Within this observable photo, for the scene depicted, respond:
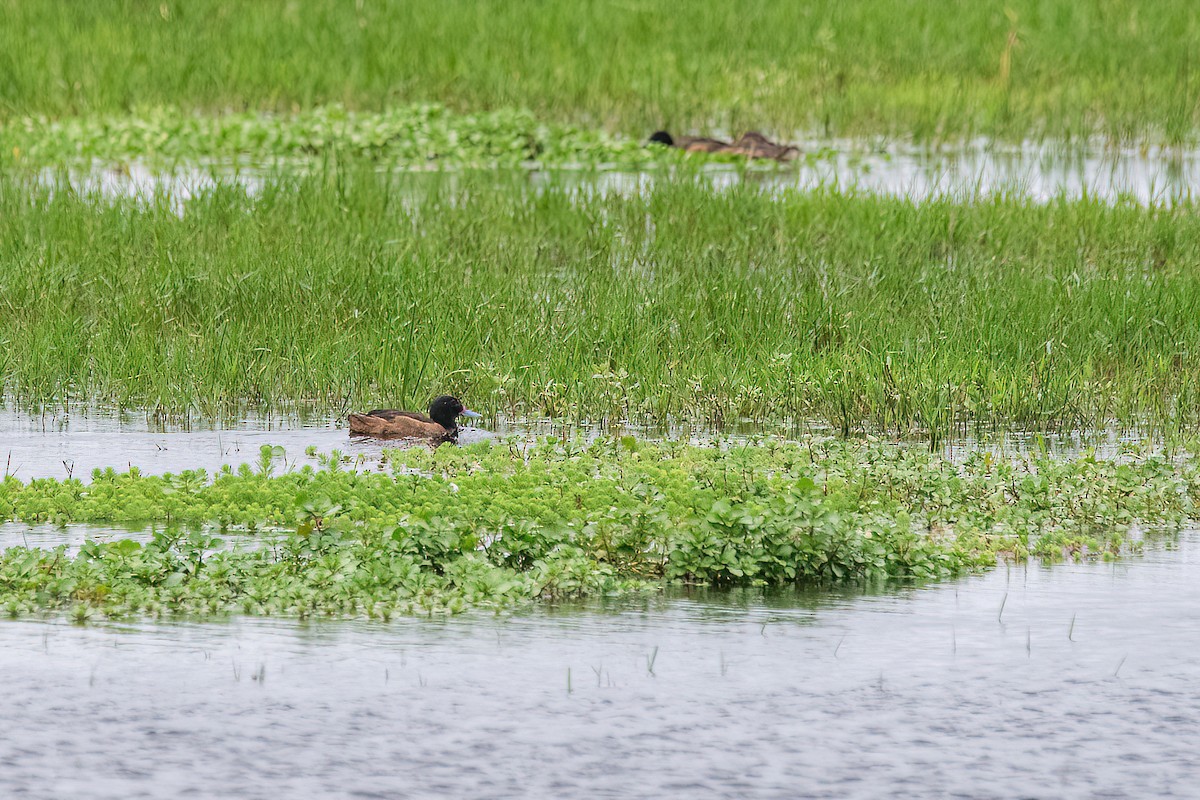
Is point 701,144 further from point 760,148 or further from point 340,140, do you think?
point 340,140

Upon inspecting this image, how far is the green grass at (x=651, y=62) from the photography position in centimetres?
2016

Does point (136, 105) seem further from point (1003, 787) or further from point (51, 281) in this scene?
point (1003, 787)

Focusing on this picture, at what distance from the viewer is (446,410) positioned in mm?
9203

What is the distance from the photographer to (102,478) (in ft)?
25.8

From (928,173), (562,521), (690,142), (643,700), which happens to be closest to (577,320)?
(562,521)

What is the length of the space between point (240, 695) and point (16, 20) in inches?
788

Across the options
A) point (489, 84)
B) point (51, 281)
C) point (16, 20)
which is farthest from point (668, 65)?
point (51, 281)

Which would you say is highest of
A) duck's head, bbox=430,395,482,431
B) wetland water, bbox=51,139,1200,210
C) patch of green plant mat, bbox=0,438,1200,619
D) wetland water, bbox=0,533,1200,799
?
wetland water, bbox=51,139,1200,210

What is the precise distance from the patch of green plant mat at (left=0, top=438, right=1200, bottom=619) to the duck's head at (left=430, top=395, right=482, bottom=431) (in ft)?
2.20

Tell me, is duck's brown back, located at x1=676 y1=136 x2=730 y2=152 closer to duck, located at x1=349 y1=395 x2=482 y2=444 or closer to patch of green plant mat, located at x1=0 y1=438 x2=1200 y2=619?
duck, located at x1=349 y1=395 x2=482 y2=444

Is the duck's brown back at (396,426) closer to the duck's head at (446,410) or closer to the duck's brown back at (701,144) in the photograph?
the duck's head at (446,410)

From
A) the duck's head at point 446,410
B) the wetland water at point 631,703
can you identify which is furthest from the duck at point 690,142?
the wetland water at point 631,703

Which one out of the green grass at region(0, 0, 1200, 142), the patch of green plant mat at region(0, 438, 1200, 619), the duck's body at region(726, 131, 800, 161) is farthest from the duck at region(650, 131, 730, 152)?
the patch of green plant mat at region(0, 438, 1200, 619)

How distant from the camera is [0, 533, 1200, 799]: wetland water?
4945mm
